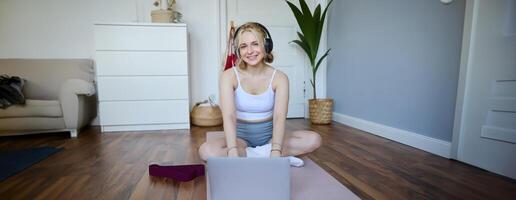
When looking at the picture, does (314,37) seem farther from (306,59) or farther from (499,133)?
(499,133)

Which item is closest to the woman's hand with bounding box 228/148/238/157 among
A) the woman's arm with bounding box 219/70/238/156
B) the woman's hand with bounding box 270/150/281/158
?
the woman's arm with bounding box 219/70/238/156

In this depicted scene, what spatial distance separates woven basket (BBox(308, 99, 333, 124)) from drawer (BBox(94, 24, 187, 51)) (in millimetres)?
1483

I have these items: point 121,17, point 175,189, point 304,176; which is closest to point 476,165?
point 304,176

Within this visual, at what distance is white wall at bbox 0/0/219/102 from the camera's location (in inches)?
109

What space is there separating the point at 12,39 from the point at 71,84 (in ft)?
3.93

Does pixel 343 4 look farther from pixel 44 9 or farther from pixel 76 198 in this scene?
pixel 44 9

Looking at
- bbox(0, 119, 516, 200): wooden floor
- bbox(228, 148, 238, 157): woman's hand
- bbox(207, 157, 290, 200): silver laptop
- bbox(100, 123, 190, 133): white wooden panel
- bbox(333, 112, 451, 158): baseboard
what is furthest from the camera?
bbox(100, 123, 190, 133): white wooden panel

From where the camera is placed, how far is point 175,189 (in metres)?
1.23

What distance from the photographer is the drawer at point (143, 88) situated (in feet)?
8.30

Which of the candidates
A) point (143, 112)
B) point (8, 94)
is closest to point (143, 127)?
point (143, 112)

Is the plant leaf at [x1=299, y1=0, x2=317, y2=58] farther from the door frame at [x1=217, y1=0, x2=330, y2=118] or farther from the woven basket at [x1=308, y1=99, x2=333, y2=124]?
the woven basket at [x1=308, y1=99, x2=333, y2=124]

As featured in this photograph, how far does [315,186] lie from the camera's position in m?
→ 1.18

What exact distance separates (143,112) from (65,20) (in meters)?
1.35

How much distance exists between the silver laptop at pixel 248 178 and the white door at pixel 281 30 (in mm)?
2426
